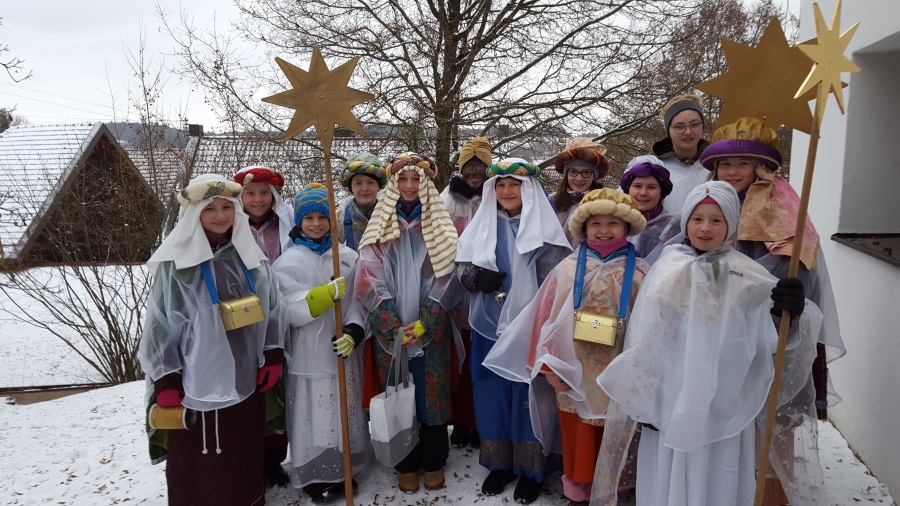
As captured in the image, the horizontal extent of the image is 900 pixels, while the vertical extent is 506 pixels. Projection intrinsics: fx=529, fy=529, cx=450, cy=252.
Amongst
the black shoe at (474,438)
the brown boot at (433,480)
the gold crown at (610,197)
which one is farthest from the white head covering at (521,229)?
the black shoe at (474,438)

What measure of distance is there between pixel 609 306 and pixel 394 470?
1.95m

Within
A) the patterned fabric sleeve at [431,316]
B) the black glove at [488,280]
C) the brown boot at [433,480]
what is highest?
the black glove at [488,280]

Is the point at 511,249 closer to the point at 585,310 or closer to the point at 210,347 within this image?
the point at 585,310

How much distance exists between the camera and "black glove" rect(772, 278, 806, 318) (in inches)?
84.9

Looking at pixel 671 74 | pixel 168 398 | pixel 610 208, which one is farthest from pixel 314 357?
pixel 671 74

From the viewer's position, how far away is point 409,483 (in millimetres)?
3406

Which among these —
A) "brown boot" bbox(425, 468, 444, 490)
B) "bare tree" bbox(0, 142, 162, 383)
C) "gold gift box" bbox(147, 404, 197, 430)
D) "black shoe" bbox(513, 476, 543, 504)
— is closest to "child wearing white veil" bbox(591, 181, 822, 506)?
"black shoe" bbox(513, 476, 543, 504)

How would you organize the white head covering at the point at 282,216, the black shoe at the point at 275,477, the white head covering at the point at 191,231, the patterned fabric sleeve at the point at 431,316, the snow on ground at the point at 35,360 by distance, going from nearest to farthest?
the white head covering at the point at 191,231
the patterned fabric sleeve at the point at 431,316
the black shoe at the point at 275,477
the white head covering at the point at 282,216
the snow on ground at the point at 35,360

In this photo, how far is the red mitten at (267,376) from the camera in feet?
9.73

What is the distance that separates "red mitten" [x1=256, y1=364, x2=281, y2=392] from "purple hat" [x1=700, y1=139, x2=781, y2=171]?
263 centimetres

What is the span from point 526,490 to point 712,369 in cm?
145

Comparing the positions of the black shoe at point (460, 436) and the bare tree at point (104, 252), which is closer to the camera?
the black shoe at point (460, 436)

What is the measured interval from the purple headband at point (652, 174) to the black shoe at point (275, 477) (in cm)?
293

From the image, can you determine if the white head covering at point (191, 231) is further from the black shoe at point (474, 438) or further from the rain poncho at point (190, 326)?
the black shoe at point (474, 438)
